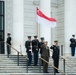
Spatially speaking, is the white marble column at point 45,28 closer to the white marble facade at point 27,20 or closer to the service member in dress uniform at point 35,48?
the white marble facade at point 27,20

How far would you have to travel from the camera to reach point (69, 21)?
34.2 m

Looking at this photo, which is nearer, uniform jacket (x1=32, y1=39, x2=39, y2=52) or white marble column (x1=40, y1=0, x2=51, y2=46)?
uniform jacket (x1=32, y1=39, x2=39, y2=52)

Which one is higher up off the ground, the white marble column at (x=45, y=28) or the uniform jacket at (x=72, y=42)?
the white marble column at (x=45, y=28)

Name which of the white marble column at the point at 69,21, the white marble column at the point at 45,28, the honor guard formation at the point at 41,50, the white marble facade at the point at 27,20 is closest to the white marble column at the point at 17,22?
the white marble facade at the point at 27,20

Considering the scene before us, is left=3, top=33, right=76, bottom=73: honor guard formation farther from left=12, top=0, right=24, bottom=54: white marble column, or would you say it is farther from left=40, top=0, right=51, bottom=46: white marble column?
left=40, top=0, right=51, bottom=46: white marble column

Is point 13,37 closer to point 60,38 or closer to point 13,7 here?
point 13,7

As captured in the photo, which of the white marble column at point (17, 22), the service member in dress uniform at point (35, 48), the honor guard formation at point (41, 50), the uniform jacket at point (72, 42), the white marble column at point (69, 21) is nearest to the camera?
the honor guard formation at point (41, 50)

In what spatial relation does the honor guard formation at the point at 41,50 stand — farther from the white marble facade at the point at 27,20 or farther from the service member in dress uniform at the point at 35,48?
the white marble facade at the point at 27,20

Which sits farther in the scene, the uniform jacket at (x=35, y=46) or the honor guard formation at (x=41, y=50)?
the uniform jacket at (x=35, y=46)

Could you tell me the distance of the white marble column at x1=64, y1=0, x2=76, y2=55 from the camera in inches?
1337

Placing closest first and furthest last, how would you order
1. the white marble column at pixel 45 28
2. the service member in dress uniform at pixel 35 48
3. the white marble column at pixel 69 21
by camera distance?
1. the service member in dress uniform at pixel 35 48
2. the white marble column at pixel 45 28
3. the white marble column at pixel 69 21

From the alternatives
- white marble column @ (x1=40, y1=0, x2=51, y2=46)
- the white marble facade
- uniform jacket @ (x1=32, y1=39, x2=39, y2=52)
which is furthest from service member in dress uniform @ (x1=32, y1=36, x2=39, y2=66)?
white marble column @ (x1=40, y1=0, x2=51, y2=46)

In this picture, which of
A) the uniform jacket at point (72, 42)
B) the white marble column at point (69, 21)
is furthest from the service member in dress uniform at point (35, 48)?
the white marble column at point (69, 21)

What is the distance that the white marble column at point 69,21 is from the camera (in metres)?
34.0
